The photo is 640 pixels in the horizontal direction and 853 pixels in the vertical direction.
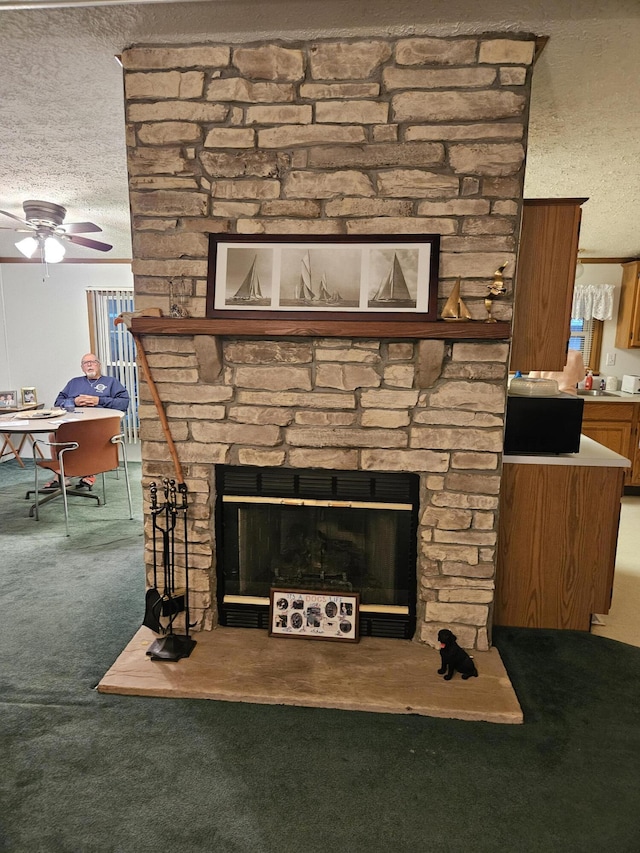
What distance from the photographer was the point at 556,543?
2.60 m

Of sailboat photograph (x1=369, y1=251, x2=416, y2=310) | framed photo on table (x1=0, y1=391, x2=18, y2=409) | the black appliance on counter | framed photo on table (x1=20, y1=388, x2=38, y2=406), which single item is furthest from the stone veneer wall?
framed photo on table (x1=20, y1=388, x2=38, y2=406)

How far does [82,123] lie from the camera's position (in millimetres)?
2697

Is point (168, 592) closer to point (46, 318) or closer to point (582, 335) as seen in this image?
point (46, 318)

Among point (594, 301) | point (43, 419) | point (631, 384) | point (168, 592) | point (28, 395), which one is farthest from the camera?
point (28, 395)

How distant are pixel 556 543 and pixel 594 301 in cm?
383

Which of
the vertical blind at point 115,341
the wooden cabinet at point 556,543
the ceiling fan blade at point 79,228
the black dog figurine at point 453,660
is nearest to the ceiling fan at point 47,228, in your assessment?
the ceiling fan blade at point 79,228

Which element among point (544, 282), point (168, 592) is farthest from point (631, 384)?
point (168, 592)

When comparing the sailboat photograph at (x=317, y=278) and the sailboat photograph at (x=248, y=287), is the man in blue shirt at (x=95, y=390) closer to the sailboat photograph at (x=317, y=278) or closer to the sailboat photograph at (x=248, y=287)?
the sailboat photograph at (x=248, y=287)

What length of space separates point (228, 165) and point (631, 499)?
449 cm

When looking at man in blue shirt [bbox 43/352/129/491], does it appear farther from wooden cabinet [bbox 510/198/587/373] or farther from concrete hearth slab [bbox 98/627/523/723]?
wooden cabinet [bbox 510/198/587/373]

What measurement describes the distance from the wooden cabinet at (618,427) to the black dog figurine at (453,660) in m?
3.45

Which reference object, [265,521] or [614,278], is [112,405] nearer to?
[265,521]

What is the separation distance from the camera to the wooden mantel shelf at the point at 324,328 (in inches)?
81.1

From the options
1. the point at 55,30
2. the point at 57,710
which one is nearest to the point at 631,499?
the point at 57,710
